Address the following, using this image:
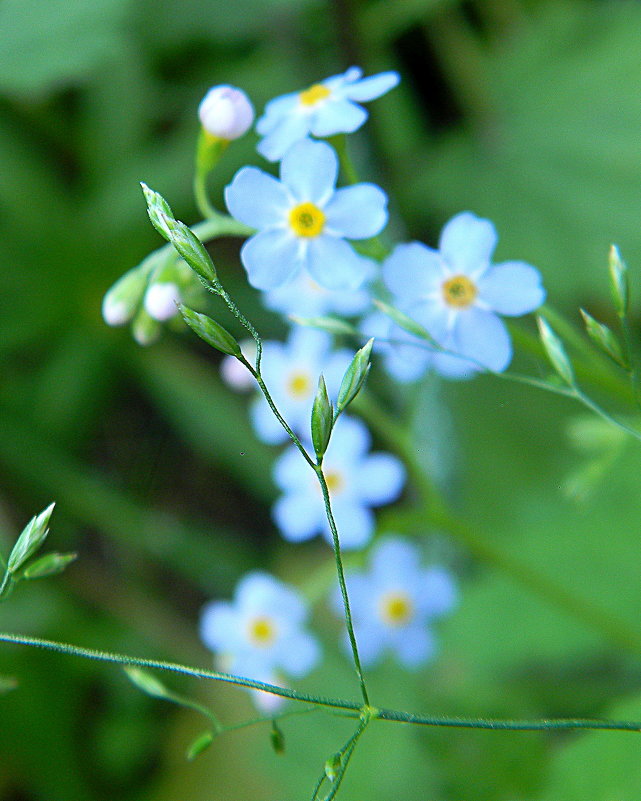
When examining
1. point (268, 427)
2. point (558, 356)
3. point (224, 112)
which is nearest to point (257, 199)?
point (224, 112)

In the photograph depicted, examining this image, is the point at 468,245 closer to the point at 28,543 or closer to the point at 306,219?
the point at 306,219

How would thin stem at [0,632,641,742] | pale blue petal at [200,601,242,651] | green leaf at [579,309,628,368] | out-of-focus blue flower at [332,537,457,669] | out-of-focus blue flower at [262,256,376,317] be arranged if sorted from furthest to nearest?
out-of-focus blue flower at [332,537,457,669] < pale blue petal at [200,601,242,651] < out-of-focus blue flower at [262,256,376,317] < green leaf at [579,309,628,368] < thin stem at [0,632,641,742]

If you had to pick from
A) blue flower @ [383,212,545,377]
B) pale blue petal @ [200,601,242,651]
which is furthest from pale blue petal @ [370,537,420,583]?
blue flower @ [383,212,545,377]

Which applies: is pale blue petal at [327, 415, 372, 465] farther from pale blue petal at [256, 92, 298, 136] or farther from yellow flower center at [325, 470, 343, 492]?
pale blue petal at [256, 92, 298, 136]

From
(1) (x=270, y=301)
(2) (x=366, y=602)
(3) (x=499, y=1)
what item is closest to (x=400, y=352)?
(1) (x=270, y=301)

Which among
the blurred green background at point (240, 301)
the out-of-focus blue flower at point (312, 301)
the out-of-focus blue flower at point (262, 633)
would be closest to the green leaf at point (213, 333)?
the out-of-focus blue flower at point (312, 301)

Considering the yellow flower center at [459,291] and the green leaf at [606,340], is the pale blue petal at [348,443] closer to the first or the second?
the yellow flower center at [459,291]

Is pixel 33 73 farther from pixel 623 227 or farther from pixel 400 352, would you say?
pixel 623 227
